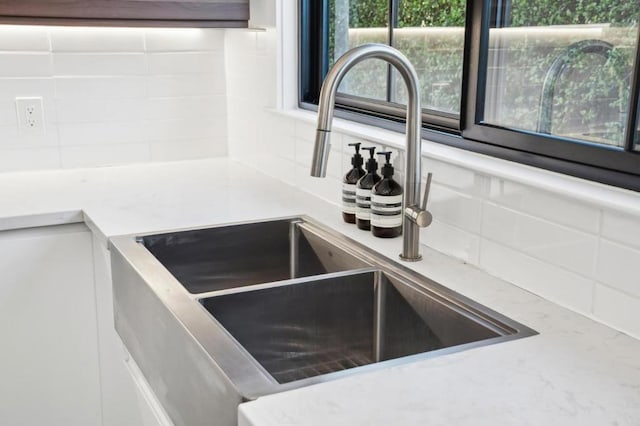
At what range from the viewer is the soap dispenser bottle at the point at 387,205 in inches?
61.5

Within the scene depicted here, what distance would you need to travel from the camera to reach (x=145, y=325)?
135 centimetres

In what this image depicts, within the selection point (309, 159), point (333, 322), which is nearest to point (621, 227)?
point (333, 322)

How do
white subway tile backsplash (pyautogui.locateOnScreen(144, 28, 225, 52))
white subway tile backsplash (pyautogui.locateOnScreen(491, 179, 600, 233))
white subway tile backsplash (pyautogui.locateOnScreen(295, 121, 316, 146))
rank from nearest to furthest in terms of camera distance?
white subway tile backsplash (pyautogui.locateOnScreen(491, 179, 600, 233)) → white subway tile backsplash (pyautogui.locateOnScreen(295, 121, 316, 146)) → white subway tile backsplash (pyautogui.locateOnScreen(144, 28, 225, 52))

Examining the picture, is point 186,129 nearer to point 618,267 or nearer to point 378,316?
point 378,316

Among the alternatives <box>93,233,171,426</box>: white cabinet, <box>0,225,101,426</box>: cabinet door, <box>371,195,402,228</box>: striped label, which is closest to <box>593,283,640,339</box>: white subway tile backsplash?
<box>371,195,402,228</box>: striped label

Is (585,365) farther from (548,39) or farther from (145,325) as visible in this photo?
(145,325)

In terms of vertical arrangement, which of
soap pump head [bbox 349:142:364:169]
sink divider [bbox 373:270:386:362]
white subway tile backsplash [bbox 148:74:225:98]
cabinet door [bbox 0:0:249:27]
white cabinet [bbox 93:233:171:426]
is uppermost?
cabinet door [bbox 0:0:249:27]

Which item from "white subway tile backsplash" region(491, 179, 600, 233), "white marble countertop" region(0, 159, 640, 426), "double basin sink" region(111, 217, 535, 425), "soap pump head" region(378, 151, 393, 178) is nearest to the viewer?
"white marble countertop" region(0, 159, 640, 426)

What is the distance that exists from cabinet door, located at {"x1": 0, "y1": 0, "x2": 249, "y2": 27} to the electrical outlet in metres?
0.28

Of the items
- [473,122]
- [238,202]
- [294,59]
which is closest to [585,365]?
[473,122]

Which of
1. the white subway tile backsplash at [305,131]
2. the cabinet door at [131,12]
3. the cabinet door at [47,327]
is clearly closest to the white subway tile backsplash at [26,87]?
the cabinet door at [131,12]

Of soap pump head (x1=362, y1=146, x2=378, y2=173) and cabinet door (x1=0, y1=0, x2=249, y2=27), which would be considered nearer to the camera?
soap pump head (x1=362, y1=146, x2=378, y2=173)

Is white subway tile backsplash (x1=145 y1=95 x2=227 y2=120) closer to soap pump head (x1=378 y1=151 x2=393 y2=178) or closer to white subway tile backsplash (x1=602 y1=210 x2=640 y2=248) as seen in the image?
soap pump head (x1=378 y1=151 x2=393 y2=178)

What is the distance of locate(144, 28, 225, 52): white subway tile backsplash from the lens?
7.93ft
